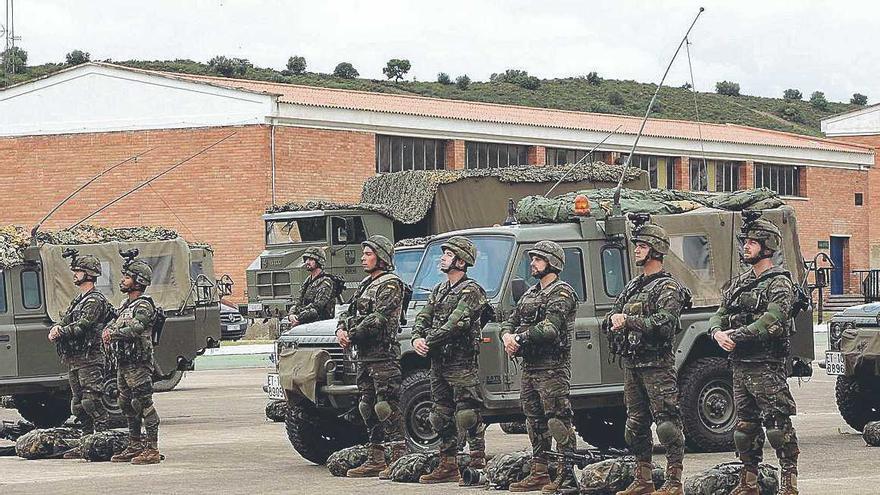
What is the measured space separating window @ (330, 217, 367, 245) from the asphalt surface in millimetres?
8681

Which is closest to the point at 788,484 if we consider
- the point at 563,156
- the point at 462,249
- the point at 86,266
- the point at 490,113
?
the point at 462,249

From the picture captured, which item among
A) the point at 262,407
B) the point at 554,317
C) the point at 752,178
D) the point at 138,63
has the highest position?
the point at 138,63

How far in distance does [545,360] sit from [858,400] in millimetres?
5636

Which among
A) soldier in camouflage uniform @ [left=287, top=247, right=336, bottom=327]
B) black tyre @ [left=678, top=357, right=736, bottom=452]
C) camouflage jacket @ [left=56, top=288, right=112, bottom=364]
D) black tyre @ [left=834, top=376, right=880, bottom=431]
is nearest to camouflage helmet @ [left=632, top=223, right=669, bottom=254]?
black tyre @ [left=678, top=357, right=736, bottom=452]

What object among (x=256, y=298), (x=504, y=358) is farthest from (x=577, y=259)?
(x=256, y=298)

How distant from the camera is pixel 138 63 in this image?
92312mm

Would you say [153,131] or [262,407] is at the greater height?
[153,131]

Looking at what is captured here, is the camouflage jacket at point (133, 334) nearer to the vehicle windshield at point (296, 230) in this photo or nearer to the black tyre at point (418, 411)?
the black tyre at point (418, 411)

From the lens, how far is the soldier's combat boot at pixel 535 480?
11875 millimetres

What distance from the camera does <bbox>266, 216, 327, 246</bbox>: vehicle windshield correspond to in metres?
28.5

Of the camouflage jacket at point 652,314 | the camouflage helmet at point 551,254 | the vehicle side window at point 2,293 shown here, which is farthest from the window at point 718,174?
the camouflage jacket at point 652,314

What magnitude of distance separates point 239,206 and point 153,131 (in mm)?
3290

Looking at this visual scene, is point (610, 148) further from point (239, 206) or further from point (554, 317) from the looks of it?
point (554, 317)

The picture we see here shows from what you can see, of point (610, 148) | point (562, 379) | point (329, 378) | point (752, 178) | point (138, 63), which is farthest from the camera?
point (138, 63)
